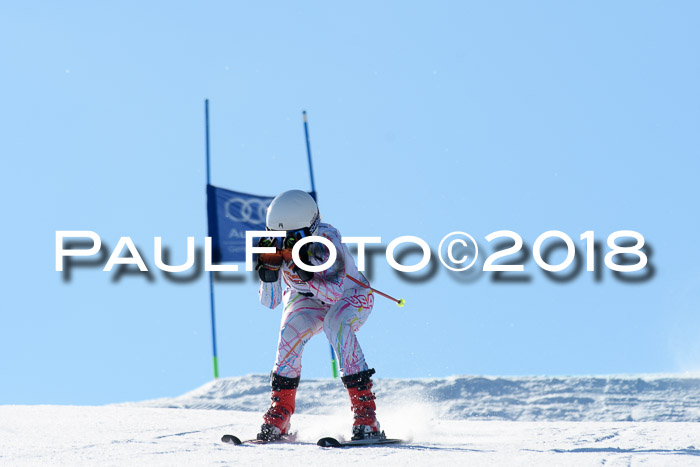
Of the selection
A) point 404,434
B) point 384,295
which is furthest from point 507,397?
point 384,295

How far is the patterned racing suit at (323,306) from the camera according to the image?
4887mm

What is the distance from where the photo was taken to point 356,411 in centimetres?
487

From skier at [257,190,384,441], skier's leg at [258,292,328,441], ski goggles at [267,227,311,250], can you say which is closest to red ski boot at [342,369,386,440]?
skier at [257,190,384,441]

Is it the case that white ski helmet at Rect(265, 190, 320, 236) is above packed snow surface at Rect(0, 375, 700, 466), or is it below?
above

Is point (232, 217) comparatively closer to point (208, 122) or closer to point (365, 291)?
point (208, 122)

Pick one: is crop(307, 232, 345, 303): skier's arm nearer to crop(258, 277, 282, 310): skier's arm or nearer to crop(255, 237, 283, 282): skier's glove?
crop(255, 237, 283, 282): skier's glove

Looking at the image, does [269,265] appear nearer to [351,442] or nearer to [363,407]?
[363,407]

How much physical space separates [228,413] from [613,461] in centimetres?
368

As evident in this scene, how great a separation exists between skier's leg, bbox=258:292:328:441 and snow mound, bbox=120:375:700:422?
442 cm

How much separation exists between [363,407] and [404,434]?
25.3 inches

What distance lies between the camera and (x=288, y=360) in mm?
5074

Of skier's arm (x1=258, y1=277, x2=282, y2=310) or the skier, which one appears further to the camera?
skier's arm (x1=258, y1=277, x2=282, y2=310)

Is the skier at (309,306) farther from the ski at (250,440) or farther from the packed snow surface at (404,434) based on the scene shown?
the packed snow surface at (404,434)

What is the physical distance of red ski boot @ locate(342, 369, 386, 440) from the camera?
4.82 metres
